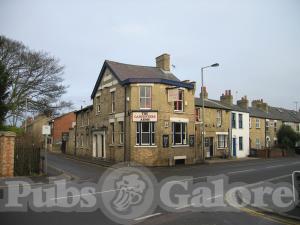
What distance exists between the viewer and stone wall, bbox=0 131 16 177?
57.5 ft

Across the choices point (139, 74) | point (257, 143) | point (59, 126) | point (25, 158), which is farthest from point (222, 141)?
point (59, 126)

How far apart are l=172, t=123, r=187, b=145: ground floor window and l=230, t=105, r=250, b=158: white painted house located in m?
11.7

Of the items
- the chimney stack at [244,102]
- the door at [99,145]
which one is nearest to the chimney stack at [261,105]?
the chimney stack at [244,102]

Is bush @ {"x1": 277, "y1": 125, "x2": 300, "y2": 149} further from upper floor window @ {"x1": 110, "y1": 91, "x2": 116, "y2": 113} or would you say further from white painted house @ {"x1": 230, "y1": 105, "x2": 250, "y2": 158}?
upper floor window @ {"x1": 110, "y1": 91, "x2": 116, "y2": 113}

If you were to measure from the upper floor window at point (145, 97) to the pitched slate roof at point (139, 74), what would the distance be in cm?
70

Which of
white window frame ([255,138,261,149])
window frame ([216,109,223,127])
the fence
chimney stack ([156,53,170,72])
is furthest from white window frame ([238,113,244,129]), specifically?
the fence

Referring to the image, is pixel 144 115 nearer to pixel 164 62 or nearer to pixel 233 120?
pixel 164 62

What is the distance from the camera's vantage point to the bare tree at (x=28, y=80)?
32406 millimetres

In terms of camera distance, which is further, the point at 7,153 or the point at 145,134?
the point at 145,134

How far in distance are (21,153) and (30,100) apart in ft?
57.0

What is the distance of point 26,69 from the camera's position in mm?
33781

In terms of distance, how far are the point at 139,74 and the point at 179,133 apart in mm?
6542

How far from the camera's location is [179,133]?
28.2 m

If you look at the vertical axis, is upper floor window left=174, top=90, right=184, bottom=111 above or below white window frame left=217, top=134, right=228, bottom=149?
above
